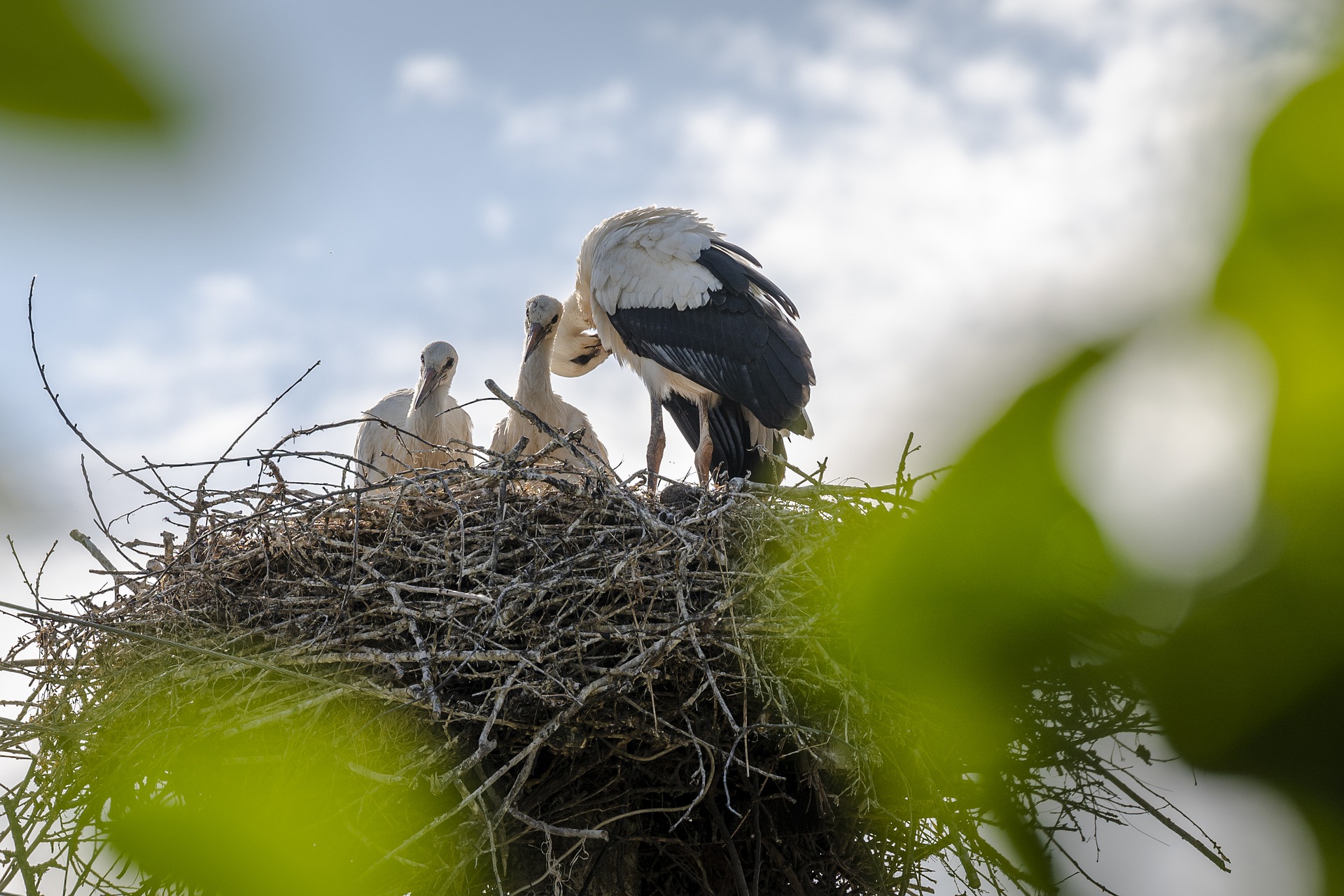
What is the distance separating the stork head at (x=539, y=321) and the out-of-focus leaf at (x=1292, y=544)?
18.3 feet

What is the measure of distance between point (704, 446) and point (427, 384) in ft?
4.49

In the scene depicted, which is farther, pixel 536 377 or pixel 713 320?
pixel 536 377

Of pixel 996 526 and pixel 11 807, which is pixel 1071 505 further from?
pixel 11 807

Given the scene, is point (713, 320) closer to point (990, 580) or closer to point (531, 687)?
point (531, 687)

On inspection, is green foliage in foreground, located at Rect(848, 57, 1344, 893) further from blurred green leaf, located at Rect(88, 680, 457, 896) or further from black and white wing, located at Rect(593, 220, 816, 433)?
black and white wing, located at Rect(593, 220, 816, 433)

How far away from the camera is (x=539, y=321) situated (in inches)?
227

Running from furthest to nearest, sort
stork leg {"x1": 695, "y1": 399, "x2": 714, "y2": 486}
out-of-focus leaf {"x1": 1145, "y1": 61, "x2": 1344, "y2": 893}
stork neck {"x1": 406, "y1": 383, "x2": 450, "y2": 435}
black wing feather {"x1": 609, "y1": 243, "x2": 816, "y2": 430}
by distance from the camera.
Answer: stork neck {"x1": 406, "y1": 383, "x2": 450, "y2": 435}, stork leg {"x1": 695, "y1": 399, "x2": 714, "y2": 486}, black wing feather {"x1": 609, "y1": 243, "x2": 816, "y2": 430}, out-of-focus leaf {"x1": 1145, "y1": 61, "x2": 1344, "y2": 893}

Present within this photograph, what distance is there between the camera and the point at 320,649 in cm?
272

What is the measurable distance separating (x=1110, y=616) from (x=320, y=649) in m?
2.63

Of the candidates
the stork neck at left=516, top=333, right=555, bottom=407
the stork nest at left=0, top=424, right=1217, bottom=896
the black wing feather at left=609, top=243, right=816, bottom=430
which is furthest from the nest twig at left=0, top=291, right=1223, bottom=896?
the stork neck at left=516, top=333, right=555, bottom=407

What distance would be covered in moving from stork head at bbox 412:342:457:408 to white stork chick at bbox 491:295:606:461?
0.38m

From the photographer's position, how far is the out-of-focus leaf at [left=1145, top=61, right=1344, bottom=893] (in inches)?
7.6

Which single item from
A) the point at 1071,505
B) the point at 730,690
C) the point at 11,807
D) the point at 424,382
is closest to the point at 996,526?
the point at 1071,505

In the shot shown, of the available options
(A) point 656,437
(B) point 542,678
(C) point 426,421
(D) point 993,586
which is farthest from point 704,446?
(D) point 993,586
